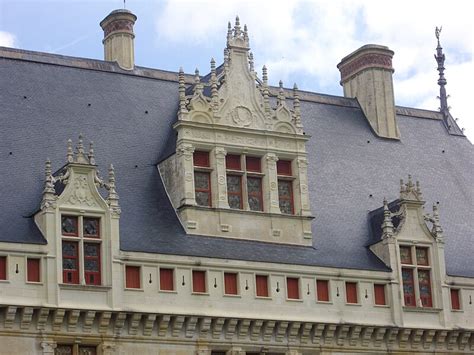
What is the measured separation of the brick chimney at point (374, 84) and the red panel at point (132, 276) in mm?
15445

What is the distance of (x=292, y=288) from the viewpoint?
47.4m

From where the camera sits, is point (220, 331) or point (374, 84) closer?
point (220, 331)

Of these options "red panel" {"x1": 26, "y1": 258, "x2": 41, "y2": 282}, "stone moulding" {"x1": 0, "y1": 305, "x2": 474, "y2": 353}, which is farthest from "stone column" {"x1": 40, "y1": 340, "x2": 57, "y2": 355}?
"red panel" {"x1": 26, "y1": 258, "x2": 41, "y2": 282}

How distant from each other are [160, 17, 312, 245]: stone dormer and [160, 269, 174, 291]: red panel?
2387 millimetres

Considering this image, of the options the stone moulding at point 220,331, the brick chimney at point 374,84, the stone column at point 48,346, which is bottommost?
the stone column at point 48,346

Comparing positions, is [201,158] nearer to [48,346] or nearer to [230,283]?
[230,283]

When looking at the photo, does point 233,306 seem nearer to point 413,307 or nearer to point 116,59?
point 413,307

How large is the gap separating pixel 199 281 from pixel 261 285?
224cm

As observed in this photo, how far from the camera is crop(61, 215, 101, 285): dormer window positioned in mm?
43719

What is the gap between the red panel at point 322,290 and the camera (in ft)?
157

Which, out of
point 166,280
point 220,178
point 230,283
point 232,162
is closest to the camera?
point 166,280

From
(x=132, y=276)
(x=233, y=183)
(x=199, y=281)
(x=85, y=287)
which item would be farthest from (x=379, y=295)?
(x=85, y=287)

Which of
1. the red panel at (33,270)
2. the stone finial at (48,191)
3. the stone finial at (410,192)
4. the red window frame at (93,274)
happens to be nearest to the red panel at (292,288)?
the stone finial at (410,192)

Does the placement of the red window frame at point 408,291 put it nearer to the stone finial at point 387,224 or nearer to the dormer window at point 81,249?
the stone finial at point 387,224
